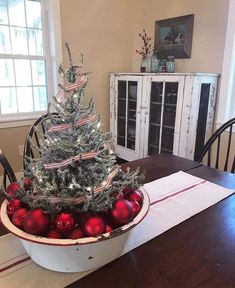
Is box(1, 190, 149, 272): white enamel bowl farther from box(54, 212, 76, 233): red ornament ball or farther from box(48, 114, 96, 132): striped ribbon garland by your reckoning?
box(48, 114, 96, 132): striped ribbon garland

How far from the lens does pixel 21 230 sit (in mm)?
631

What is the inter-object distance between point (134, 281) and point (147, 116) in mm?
2398

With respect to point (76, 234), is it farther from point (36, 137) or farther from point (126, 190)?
point (36, 137)

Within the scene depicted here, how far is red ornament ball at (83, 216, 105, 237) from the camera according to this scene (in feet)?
2.02

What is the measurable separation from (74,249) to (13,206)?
0.22 m

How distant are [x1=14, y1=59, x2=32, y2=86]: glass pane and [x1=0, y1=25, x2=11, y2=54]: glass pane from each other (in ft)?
0.47

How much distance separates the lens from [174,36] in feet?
9.56

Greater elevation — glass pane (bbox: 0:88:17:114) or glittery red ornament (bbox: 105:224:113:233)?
glass pane (bbox: 0:88:17:114)

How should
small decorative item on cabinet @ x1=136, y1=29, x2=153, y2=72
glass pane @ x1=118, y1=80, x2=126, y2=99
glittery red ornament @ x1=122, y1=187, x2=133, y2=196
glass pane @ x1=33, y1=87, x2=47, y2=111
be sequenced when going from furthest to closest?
1. glass pane @ x1=118, y1=80, x2=126, y2=99
2. small decorative item on cabinet @ x1=136, y1=29, x2=153, y2=72
3. glass pane @ x1=33, y1=87, x2=47, y2=111
4. glittery red ornament @ x1=122, y1=187, x2=133, y2=196

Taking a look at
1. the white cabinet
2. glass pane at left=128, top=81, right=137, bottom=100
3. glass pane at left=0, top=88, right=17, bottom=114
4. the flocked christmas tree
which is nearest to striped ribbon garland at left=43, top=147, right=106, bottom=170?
the flocked christmas tree

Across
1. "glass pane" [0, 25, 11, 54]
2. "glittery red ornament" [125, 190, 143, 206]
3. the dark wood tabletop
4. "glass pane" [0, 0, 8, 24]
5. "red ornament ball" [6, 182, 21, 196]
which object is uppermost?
"glass pane" [0, 0, 8, 24]

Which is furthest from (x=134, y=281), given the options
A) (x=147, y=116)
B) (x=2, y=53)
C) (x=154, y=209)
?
(x=2, y=53)

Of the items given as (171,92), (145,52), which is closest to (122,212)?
(171,92)

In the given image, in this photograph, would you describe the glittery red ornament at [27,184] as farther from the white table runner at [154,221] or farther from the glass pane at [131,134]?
the glass pane at [131,134]
